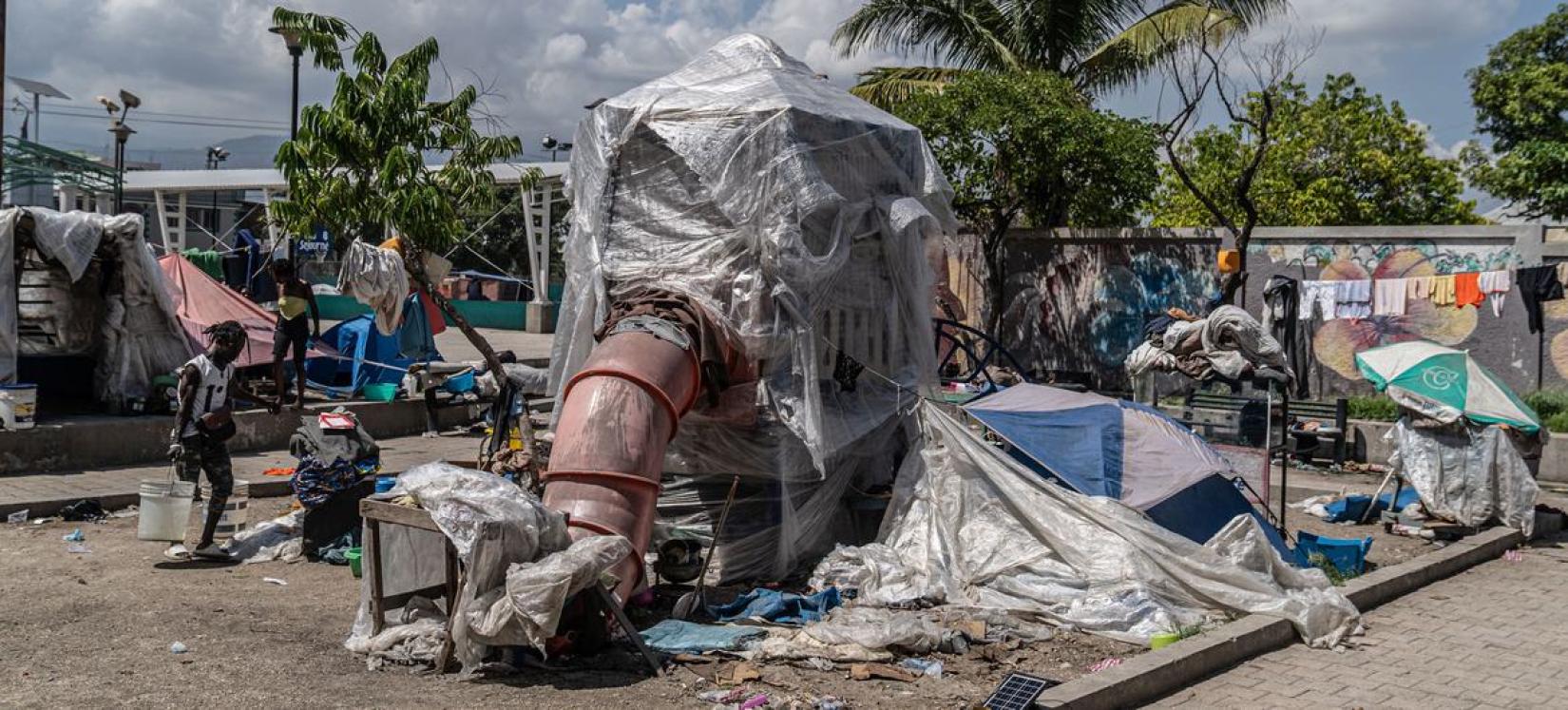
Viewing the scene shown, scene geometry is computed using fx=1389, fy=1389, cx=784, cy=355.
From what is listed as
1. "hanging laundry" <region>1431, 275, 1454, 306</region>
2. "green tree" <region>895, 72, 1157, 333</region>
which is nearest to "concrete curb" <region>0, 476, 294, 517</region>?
"green tree" <region>895, 72, 1157, 333</region>

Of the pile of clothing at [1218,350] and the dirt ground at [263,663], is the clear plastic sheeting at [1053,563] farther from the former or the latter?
the pile of clothing at [1218,350]

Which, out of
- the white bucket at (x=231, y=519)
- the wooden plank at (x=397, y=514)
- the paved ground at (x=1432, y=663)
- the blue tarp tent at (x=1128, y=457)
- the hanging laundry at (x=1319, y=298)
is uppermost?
the hanging laundry at (x=1319, y=298)

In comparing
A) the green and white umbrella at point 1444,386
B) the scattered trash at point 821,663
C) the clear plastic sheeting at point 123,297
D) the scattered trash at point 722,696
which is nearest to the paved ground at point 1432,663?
the scattered trash at point 821,663

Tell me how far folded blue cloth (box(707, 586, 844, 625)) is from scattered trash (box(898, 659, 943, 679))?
1.00 metres

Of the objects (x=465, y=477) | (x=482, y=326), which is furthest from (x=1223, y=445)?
(x=482, y=326)

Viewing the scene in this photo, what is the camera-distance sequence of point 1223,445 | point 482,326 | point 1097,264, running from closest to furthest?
point 1223,445 → point 1097,264 → point 482,326

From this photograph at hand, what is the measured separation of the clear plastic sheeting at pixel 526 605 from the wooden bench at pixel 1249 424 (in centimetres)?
596

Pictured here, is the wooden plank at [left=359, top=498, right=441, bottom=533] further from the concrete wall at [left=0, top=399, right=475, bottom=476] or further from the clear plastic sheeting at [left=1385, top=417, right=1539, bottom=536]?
the clear plastic sheeting at [left=1385, top=417, right=1539, bottom=536]

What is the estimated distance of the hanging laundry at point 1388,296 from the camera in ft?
60.1

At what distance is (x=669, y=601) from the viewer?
28.7ft

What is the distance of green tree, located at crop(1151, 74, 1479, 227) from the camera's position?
1008 inches

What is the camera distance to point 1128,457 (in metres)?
9.64

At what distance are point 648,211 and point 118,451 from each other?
685cm

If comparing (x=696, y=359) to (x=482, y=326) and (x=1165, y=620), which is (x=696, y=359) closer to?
(x=1165, y=620)
